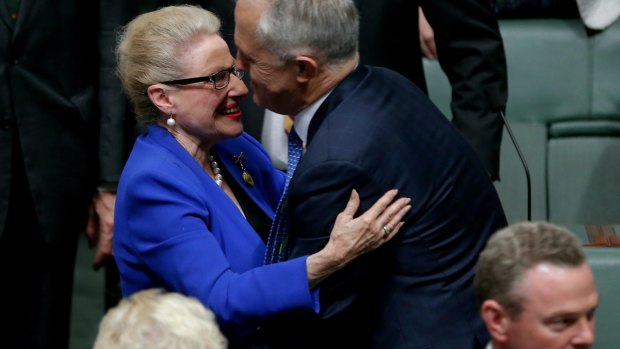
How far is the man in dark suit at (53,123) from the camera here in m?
4.01

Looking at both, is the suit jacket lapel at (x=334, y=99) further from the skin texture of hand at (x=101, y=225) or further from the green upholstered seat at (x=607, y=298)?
the skin texture of hand at (x=101, y=225)

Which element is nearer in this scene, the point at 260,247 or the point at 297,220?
the point at 297,220

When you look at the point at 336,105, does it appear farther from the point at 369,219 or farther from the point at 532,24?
the point at 532,24

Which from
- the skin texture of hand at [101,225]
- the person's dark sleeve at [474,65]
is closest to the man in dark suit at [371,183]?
the person's dark sleeve at [474,65]

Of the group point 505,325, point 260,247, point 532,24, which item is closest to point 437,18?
point 532,24

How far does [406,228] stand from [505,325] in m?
0.40

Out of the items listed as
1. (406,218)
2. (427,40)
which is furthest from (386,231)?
(427,40)

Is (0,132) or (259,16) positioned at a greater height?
(259,16)

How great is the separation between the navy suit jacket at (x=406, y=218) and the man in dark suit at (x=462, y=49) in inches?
41.5

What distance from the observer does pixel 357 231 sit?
2.78 metres

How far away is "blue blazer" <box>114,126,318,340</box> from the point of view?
2.89 m

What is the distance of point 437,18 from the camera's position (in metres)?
4.05

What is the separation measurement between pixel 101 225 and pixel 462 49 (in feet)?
4.25

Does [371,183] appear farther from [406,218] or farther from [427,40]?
[427,40]
